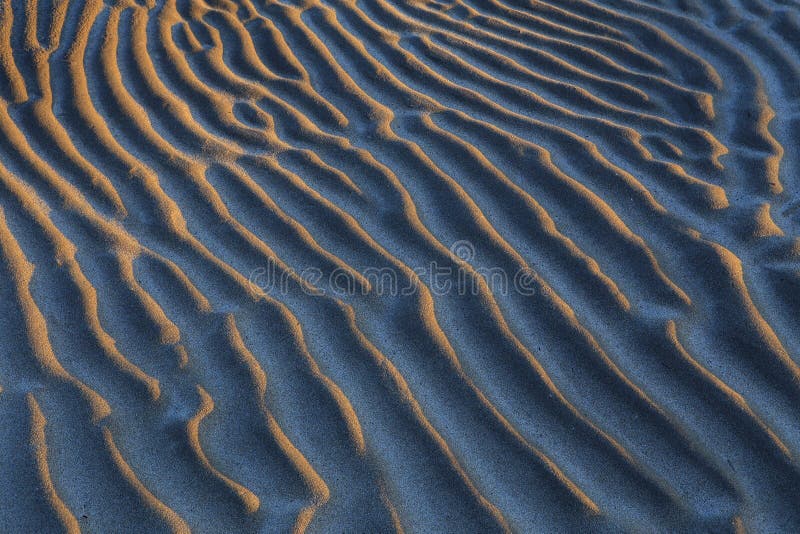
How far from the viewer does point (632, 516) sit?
189 cm

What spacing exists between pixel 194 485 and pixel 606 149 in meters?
2.19

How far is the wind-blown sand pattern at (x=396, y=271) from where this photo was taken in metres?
1.94

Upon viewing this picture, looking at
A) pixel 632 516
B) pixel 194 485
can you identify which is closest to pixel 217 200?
pixel 194 485

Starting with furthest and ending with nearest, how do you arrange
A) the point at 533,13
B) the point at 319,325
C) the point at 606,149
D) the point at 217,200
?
the point at 533,13
the point at 606,149
the point at 217,200
the point at 319,325

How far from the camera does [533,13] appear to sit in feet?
13.1

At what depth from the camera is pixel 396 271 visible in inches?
99.7

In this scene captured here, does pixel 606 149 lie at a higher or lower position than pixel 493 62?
lower

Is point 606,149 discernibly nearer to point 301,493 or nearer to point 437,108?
point 437,108

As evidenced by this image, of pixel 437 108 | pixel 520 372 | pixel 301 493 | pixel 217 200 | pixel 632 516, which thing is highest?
pixel 437 108

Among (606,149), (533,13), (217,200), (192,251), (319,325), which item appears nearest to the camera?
(319,325)

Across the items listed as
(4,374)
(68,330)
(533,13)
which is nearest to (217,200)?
(68,330)

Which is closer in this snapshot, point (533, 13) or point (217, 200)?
point (217, 200)

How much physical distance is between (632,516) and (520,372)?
530mm

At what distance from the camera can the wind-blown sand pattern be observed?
6.38 feet
